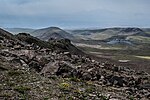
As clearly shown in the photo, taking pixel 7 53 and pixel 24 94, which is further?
pixel 7 53

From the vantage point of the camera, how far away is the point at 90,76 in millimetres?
28359

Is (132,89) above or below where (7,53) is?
below

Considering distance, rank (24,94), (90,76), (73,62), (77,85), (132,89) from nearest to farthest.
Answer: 1. (24,94)
2. (77,85)
3. (132,89)
4. (90,76)
5. (73,62)

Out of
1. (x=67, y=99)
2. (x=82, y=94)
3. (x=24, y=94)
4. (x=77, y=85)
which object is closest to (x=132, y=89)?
(x=77, y=85)

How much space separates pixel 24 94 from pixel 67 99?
246 cm

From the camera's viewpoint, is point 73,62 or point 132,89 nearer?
point 132,89

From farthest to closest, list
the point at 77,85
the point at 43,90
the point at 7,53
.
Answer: the point at 7,53
the point at 77,85
the point at 43,90

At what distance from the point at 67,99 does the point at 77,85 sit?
4.49 metres

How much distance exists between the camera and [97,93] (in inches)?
876

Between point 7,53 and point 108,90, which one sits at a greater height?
point 7,53

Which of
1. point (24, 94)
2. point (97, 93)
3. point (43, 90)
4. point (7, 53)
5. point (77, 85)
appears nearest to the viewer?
point (24, 94)

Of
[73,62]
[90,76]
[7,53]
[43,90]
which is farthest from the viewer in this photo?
[73,62]

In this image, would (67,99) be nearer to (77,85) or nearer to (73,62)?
(77,85)

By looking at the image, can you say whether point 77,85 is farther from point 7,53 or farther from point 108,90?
point 7,53
